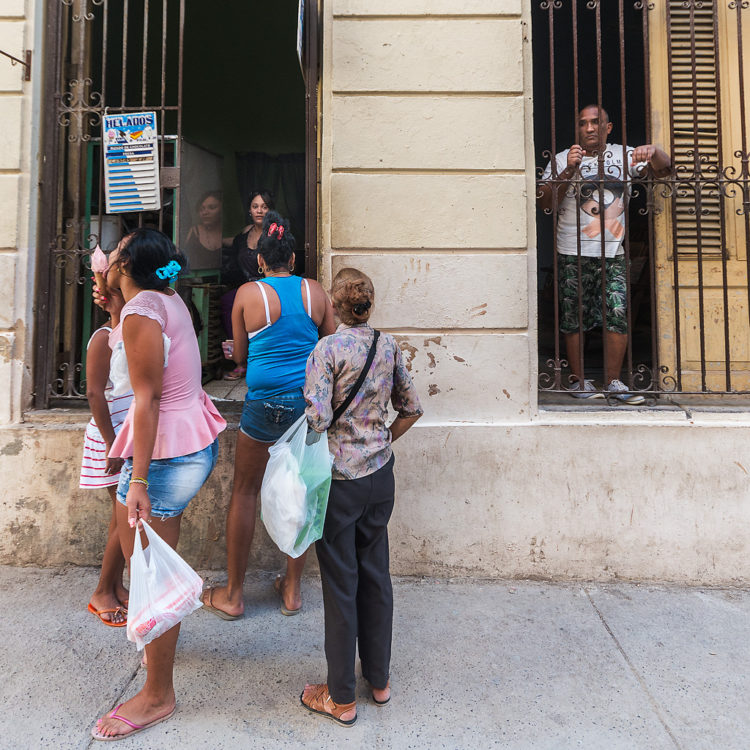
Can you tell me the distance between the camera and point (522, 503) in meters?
3.78

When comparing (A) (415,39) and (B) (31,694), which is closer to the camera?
(B) (31,694)

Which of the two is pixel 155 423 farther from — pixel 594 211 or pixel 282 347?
pixel 594 211

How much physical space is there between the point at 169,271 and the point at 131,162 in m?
1.93

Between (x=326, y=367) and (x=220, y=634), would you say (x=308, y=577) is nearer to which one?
(x=220, y=634)

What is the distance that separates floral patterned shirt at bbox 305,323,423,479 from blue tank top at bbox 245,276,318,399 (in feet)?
2.23

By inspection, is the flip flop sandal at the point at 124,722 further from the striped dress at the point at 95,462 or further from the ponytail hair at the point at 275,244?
the ponytail hair at the point at 275,244

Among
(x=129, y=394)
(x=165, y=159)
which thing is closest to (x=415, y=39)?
(x=165, y=159)

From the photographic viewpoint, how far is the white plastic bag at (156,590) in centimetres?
224

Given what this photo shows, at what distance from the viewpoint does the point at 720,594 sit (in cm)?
365

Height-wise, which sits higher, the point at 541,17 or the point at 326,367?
the point at 541,17

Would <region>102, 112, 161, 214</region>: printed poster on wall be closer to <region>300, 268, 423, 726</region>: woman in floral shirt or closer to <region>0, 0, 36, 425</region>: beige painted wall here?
<region>0, 0, 36, 425</region>: beige painted wall

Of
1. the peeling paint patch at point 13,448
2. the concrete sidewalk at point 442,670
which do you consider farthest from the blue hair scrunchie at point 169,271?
the peeling paint patch at point 13,448

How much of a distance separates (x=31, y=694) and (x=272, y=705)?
1.01 meters

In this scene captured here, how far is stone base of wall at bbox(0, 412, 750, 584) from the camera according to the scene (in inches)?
147
